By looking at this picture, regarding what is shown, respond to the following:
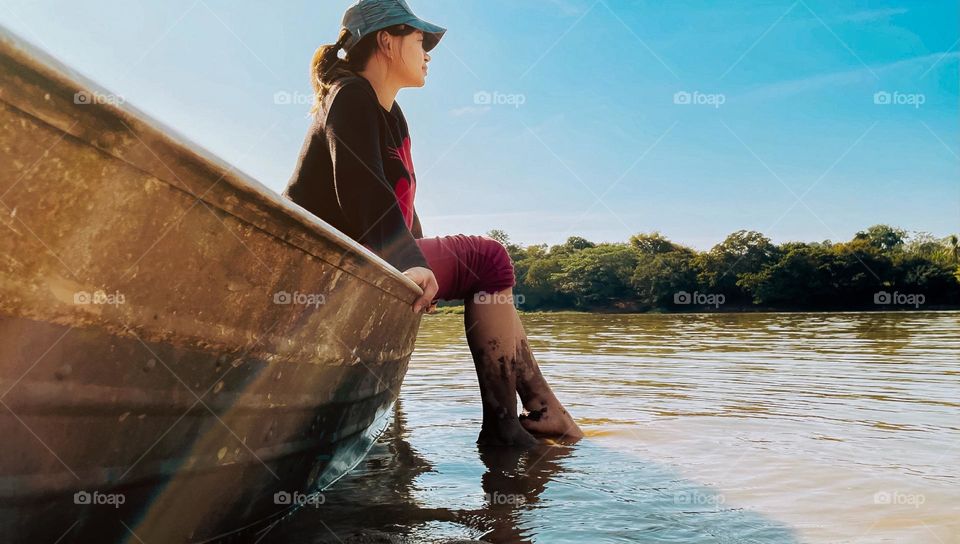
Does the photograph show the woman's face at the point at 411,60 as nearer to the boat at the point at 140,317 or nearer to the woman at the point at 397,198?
the woman at the point at 397,198

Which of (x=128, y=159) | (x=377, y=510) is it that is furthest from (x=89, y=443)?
(x=377, y=510)

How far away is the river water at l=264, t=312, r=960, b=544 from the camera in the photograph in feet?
7.04

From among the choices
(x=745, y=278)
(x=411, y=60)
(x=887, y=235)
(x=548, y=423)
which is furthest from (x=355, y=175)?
(x=887, y=235)

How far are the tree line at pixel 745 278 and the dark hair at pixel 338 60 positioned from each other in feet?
161

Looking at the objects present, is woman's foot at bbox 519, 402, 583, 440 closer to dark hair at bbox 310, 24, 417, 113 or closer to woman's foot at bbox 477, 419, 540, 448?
woman's foot at bbox 477, 419, 540, 448

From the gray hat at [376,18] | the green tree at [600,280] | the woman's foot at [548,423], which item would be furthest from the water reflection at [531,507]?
the green tree at [600,280]

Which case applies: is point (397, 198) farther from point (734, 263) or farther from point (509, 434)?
point (734, 263)

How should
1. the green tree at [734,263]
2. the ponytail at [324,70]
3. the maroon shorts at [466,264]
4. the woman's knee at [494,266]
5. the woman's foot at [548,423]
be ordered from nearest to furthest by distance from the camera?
the ponytail at [324,70] < the maroon shorts at [466,264] < the woman's knee at [494,266] < the woman's foot at [548,423] < the green tree at [734,263]

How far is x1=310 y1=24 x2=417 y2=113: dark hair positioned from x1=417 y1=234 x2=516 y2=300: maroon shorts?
722mm

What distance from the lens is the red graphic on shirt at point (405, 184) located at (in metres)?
2.84

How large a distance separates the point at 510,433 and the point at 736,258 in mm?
64279

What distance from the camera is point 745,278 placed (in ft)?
193

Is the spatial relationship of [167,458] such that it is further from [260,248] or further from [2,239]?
[2,239]

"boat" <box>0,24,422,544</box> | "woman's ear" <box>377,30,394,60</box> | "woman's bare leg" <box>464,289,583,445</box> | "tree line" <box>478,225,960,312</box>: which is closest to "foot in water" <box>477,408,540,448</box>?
"woman's bare leg" <box>464,289,583,445</box>
